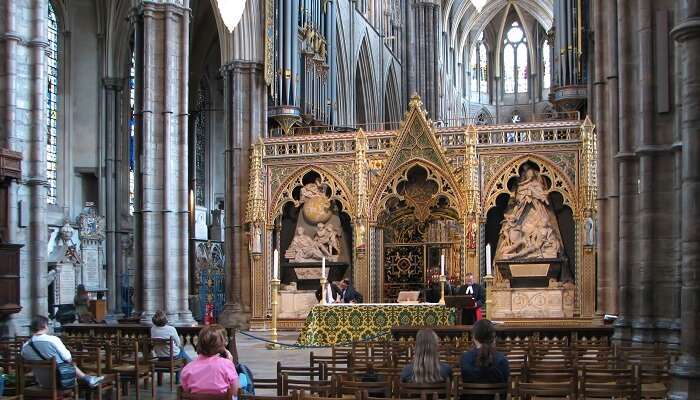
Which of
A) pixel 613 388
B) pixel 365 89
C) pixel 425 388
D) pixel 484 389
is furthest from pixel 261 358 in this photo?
pixel 365 89

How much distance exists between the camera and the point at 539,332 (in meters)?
15.8

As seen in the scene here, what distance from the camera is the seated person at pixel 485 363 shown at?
302 inches

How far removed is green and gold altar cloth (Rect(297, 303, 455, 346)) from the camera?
1945cm

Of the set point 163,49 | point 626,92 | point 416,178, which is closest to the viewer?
point 626,92

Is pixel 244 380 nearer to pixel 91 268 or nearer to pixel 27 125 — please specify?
pixel 27 125

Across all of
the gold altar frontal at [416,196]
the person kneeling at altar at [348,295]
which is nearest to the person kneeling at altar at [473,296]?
the person kneeling at altar at [348,295]

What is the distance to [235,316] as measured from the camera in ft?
89.2

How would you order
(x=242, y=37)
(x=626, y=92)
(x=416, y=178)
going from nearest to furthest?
(x=626, y=92) < (x=416, y=178) < (x=242, y=37)

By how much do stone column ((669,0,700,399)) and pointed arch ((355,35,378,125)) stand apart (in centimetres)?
3215

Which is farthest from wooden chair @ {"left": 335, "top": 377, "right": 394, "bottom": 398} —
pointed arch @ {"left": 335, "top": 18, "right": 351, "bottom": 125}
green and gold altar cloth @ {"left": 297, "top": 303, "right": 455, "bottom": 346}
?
pointed arch @ {"left": 335, "top": 18, "right": 351, "bottom": 125}

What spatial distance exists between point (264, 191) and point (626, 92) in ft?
44.1

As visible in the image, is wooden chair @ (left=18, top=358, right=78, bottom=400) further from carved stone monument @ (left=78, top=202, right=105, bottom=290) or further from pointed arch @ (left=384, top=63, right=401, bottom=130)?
pointed arch @ (left=384, top=63, right=401, bottom=130)

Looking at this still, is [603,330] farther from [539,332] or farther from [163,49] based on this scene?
[163,49]

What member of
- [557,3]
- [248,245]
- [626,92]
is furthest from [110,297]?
[626,92]
